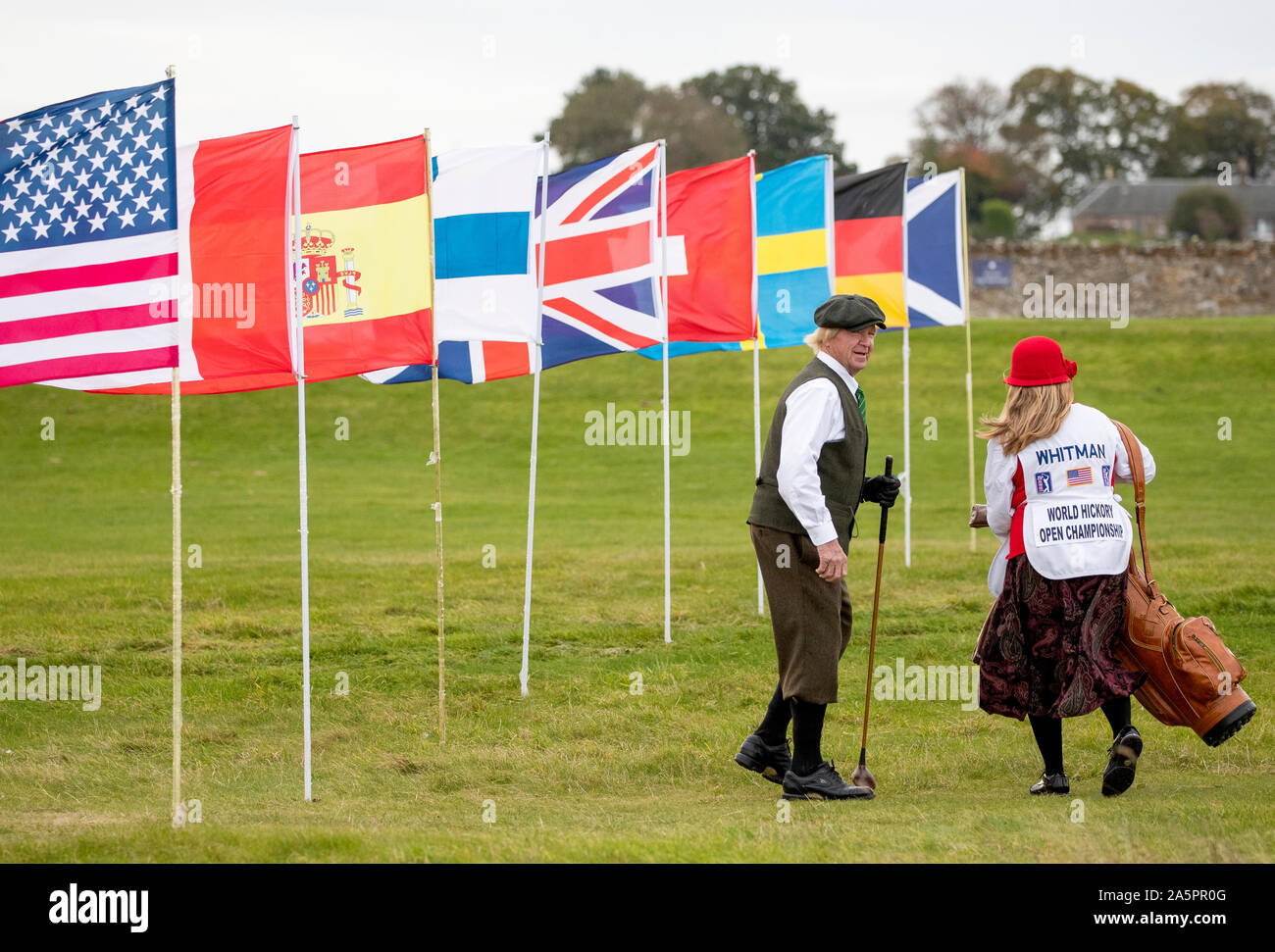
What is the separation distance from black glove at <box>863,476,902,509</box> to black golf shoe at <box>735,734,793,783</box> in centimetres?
132

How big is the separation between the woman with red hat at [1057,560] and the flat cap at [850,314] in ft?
2.22

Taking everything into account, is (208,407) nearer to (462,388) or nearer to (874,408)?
(462,388)

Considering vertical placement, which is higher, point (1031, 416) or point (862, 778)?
point (1031, 416)

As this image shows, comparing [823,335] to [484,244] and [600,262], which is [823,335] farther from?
[600,262]

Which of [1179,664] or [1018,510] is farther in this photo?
[1018,510]

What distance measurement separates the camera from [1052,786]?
6.39m

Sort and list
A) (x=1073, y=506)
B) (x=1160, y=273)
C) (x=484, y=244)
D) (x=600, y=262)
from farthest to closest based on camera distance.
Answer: (x=1160, y=273) → (x=600, y=262) → (x=484, y=244) → (x=1073, y=506)

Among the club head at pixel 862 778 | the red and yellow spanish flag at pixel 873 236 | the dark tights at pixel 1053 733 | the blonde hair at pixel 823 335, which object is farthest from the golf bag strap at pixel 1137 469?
the red and yellow spanish flag at pixel 873 236

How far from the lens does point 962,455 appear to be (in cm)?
2716

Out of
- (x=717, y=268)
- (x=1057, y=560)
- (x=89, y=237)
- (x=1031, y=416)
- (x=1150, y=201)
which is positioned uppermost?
(x=1150, y=201)

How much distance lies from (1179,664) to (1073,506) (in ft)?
2.77

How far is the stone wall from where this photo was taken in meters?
52.2

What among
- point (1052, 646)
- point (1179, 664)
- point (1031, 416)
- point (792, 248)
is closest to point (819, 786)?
point (1052, 646)

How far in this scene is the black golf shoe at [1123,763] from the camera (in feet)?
20.1
